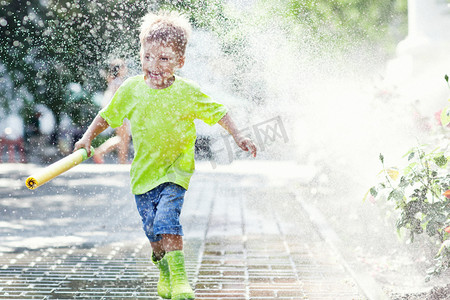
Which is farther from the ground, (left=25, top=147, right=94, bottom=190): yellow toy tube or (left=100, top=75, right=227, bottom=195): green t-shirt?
(left=100, top=75, right=227, bottom=195): green t-shirt

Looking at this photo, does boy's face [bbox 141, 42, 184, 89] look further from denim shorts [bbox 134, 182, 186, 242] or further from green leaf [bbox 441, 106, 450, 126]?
green leaf [bbox 441, 106, 450, 126]

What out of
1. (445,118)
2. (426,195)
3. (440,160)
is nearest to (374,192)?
(426,195)

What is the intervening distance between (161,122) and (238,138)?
1.56 ft

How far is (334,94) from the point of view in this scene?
916 centimetres

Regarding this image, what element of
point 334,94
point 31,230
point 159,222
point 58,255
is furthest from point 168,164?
point 334,94

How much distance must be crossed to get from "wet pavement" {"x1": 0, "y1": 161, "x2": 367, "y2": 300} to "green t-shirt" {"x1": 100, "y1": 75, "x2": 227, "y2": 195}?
0.89 metres

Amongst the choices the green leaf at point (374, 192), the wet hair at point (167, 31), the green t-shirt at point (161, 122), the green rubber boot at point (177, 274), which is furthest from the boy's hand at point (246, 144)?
the green leaf at point (374, 192)

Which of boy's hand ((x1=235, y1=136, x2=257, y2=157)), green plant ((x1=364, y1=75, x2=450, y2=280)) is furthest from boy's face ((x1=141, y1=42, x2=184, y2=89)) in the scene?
green plant ((x1=364, y1=75, x2=450, y2=280))

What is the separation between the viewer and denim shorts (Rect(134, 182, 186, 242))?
3857 mm

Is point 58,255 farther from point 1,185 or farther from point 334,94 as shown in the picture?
point 1,185

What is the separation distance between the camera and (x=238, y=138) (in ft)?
12.6

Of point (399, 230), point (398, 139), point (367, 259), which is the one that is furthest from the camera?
point (398, 139)

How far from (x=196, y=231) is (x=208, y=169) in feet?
31.3

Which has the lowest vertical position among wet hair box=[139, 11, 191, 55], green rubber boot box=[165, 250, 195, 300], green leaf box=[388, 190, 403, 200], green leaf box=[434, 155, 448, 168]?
green rubber boot box=[165, 250, 195, 300]
